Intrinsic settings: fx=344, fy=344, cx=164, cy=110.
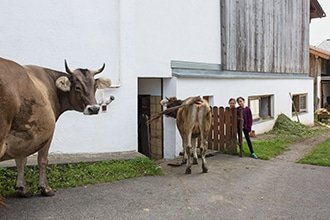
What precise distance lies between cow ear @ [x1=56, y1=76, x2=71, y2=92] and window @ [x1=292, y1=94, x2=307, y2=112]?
1399 centimetres

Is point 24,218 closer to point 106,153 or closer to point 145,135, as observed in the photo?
point 106,153

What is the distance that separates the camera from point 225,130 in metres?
9.82

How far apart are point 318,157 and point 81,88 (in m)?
7.35

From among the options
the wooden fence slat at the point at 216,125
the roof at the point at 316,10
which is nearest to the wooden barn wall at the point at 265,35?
the roof at the point at 316,10

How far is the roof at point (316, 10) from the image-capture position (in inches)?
769

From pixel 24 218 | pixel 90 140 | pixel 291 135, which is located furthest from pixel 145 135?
pixel 291 135

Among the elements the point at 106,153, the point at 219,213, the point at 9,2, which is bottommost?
the point at 219,213

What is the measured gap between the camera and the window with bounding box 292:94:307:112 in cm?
1709

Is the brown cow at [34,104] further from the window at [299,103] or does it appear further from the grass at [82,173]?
the window at [299,103]

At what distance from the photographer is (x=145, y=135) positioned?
9.78 meters

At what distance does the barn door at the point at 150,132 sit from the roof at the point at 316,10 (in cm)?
1387

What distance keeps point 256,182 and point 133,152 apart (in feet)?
9.98

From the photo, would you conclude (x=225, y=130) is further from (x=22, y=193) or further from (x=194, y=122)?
(x=22, y=193)

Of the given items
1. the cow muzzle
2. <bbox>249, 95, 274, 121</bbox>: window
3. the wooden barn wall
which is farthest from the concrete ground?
<bbox>249, 95, 274, 121</bbox>: window
